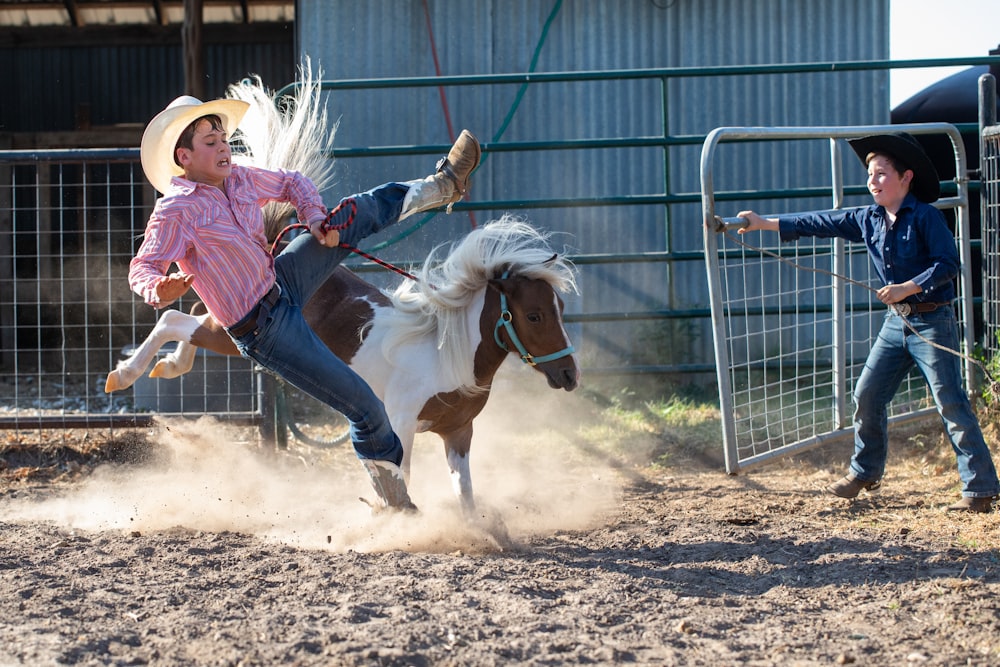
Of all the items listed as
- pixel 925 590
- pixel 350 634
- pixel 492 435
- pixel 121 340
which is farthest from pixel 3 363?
pixel 925 590

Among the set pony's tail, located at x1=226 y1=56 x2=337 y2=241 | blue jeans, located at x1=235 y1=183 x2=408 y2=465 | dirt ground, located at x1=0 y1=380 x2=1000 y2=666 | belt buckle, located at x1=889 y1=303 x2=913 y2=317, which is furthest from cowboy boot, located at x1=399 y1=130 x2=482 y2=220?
belt buckle, located at x1=889 y1=303 x2=913 y2=317

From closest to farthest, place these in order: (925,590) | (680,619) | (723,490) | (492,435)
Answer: (680,619) < (925,590) < (723,490) < (492,435)

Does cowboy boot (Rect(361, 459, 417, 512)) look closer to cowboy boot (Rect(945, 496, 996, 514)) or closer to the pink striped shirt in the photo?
the pink striped shirt

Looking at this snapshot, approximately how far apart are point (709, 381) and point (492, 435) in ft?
7.11

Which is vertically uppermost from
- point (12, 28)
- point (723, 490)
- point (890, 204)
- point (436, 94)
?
point (12, 28)

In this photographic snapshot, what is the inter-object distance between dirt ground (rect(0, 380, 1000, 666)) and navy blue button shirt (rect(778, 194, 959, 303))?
109cm

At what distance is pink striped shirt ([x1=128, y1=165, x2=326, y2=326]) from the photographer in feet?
12.0

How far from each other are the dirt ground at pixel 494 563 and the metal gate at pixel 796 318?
11.5 inches

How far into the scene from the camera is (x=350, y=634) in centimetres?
294

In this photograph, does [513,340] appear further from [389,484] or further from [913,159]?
[913,159]

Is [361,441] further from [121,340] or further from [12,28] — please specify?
[12,28]

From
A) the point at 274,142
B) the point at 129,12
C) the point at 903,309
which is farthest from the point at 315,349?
the point at 129,12

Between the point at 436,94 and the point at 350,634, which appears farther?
the point at 436,94

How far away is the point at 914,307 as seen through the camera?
15.0 ft
